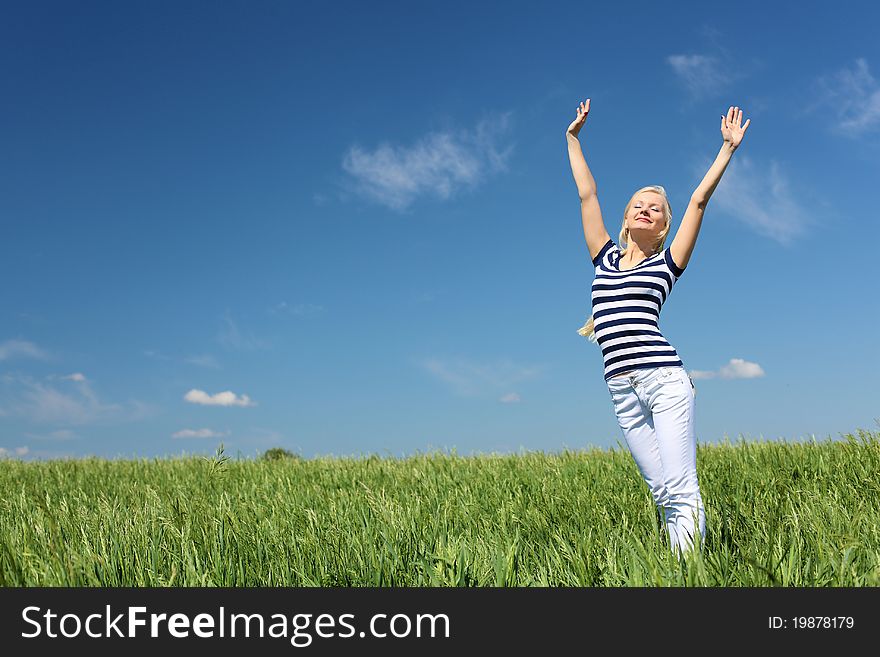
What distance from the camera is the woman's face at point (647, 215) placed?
4.32m

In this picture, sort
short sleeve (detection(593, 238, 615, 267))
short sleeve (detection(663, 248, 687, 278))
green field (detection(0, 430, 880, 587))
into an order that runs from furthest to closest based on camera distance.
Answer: short sleeve (detection(593, 238, 615, 267)), short sleeve (detection(663, 248, 687, 278)), green field (detection(0, 430, 880, 587))

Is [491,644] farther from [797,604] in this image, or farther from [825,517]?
[825,517]

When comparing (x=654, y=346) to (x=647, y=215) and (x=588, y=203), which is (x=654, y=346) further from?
(x=588, y=203)

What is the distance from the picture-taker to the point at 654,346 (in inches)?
155

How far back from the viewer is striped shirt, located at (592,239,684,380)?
393cm

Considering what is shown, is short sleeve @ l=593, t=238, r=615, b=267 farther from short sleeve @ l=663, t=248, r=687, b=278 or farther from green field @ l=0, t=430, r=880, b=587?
green field @ l=0, t=430, r=880, b=587

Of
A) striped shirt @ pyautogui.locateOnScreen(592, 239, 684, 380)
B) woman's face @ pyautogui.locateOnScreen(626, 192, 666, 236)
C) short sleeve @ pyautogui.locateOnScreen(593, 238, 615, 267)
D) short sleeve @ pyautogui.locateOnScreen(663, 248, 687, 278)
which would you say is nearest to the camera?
striped shirt @ pyautogui.locateOnScreen(592, 239, 684, 380)

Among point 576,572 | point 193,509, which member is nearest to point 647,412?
point 576,572

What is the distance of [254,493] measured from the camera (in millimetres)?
6965

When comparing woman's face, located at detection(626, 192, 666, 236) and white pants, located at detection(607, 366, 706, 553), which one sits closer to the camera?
white pants, located at detection(607, 366, 706, 553)

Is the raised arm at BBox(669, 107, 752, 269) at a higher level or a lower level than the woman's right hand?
lower

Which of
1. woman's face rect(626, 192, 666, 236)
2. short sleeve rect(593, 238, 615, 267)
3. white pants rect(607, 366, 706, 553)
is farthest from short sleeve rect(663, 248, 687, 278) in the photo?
white pants rect(607, 366, 706, 553)

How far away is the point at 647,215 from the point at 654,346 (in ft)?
3.09

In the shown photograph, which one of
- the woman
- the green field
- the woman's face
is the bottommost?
the green field
